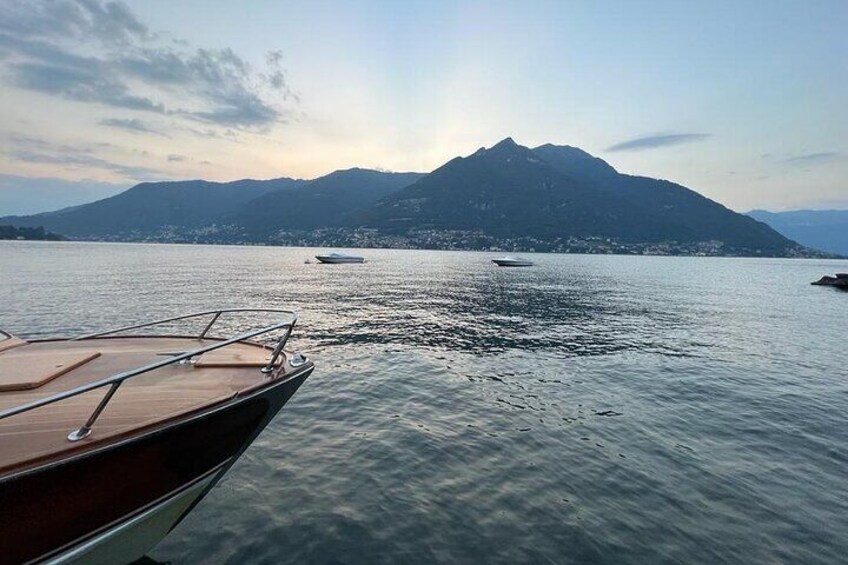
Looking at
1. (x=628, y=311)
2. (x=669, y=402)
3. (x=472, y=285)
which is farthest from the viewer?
(x=472, y=285)

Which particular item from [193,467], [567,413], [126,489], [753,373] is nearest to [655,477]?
[567,413]

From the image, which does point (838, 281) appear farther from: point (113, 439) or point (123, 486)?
point (113, 439)

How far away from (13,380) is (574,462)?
12.3 meters

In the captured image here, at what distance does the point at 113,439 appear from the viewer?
18.2ft

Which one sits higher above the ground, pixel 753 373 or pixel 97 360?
pixel 97 360

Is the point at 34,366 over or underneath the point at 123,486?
over

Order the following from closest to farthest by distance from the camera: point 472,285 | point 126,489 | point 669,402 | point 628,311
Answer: point 126,489
point 669,402
point 628,311
point 472,285

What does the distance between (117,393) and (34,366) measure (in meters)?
2.36

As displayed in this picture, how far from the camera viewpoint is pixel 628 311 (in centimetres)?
4203

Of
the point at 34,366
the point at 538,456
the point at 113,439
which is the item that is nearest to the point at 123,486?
the point at 113,439

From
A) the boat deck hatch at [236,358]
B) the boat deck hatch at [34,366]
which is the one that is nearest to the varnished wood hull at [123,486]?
the boat deck hatch at [236,358]

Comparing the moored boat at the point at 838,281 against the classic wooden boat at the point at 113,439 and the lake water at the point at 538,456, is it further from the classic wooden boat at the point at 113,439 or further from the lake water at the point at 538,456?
the classic wooden boat at the point at 113,439

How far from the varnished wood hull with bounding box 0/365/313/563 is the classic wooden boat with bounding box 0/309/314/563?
0.01 m

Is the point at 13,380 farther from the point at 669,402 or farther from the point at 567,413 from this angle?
the point at 669,402
